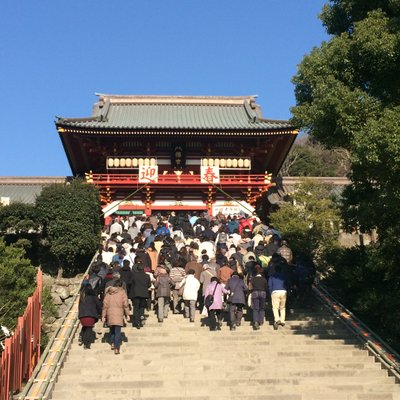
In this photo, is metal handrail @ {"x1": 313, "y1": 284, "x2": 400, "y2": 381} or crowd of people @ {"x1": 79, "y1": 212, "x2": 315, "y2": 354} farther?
crowd of people @ {"x1": 79, "y1": 212, "x2": 315, "y2": 354}

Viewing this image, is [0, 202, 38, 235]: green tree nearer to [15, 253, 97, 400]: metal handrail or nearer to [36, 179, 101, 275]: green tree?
[36, 179, 101, 275]: green tree

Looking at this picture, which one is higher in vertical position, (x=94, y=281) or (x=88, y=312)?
(x=94, y=281)

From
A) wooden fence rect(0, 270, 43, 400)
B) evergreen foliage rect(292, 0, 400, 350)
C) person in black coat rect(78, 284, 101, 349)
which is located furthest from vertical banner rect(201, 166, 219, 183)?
person in black coat rect(78, 284, 101, 349)

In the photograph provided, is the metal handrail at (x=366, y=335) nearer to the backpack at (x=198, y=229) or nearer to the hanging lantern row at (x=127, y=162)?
the backpack at (x=198, y=229)

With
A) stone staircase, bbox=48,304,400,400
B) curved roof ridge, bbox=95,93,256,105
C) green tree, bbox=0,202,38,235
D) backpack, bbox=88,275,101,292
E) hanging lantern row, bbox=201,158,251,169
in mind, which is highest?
curved roof ridge, bbox=95,93,256,105

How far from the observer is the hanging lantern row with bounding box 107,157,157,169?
27203 mm

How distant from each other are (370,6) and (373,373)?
7.53 m

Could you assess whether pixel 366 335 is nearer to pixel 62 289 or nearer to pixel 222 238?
pixel 222 238

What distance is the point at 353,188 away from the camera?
14.0 metres

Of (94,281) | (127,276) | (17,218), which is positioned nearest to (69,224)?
(17,218)

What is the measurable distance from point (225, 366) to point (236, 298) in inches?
75.1

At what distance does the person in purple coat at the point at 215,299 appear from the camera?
1255cm

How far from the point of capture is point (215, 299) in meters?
12.5

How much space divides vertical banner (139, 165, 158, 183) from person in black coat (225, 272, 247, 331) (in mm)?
13998
